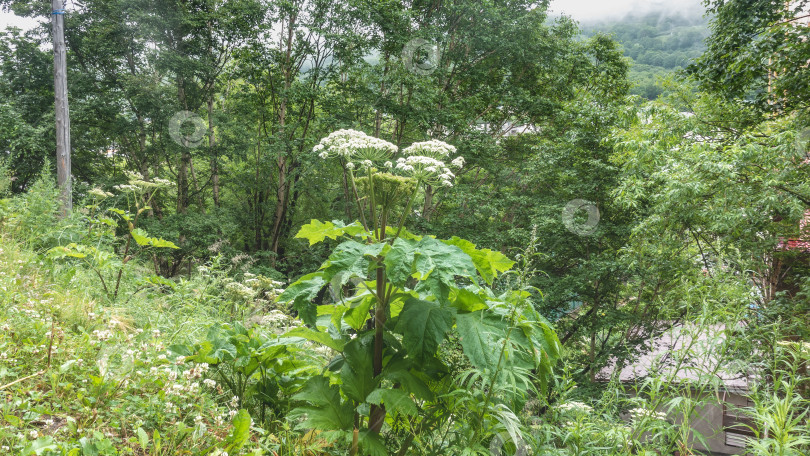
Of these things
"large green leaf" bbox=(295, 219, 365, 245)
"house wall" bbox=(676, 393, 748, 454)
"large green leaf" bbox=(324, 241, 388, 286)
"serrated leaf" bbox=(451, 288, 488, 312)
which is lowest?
"house wall" bbox=(676, 393, 748, 454)

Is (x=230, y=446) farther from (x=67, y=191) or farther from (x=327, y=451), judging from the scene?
(x=67, y=191)

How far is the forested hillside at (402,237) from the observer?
173 centimetres

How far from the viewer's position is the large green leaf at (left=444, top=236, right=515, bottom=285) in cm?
178

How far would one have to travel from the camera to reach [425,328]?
63.9 inches

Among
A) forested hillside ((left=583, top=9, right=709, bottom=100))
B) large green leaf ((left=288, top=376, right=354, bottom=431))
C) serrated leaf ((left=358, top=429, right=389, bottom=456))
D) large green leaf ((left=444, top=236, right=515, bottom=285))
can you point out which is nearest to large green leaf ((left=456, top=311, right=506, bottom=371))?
large green leaf ((left=444, top=236, right=515, bottom=285))

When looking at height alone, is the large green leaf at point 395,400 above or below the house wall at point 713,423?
above

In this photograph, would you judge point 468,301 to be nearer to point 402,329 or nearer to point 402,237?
point 402,329

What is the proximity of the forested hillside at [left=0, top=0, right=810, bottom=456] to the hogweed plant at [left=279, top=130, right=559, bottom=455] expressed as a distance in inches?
0.6

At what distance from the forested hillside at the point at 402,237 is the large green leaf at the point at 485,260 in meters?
0.01

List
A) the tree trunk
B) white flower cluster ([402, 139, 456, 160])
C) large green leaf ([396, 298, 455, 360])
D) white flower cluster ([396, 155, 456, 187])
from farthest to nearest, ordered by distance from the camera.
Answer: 1. the tree trunk
2. white flower cluster ([402, 139, 456, 160])
3. white flower cluster ([396, 155, 456, 187])
4. large green leaf ([396, 298, 455, 360])

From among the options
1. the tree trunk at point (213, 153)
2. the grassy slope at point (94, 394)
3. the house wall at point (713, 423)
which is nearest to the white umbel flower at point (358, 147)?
the grassy slope at point (94, 394)

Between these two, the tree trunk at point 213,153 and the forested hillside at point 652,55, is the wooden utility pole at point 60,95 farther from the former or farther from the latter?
the forested hillside at point 652,55

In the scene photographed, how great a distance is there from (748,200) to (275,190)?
12584 millimetres

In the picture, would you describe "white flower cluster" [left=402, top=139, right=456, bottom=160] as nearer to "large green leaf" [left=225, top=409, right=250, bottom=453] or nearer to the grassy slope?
"large green leaf" [left=225, top=409, right=250, bottom=453]
